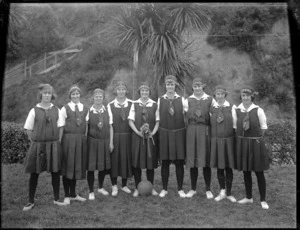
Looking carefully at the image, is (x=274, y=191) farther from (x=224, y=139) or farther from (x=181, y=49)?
(x=181, y=49)

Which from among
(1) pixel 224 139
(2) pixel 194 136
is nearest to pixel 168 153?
(2) pixel 194 136

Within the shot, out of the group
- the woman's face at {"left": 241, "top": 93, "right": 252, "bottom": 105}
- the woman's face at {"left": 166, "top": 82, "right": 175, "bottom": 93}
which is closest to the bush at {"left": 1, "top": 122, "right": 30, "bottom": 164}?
the woman's face at {"left": 166, "top": 82, "right": 175, "bottom": 93}

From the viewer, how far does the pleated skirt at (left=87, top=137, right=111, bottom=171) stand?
5.22 m

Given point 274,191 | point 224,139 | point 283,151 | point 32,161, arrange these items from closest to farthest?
point 32,161 < point 224,139 < point 274,191 < point 283,151

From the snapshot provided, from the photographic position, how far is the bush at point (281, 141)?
23.4 ft

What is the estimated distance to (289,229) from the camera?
426 cm

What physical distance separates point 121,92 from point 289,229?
11.1 feet

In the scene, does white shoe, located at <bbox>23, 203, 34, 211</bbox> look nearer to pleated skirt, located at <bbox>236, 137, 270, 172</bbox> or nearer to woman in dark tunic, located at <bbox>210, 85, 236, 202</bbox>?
woman in dark tunic, located at <bbox>210, 85, 236, 202</bbox>

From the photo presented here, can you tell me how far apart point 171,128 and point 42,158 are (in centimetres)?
222

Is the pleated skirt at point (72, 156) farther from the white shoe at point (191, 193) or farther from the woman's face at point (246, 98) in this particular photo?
the woman's face at point (246, 98)

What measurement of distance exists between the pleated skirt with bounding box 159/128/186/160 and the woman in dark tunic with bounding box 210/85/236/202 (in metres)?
0.53

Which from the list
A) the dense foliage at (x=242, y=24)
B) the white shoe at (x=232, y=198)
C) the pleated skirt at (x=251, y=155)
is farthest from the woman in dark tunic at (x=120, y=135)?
the dense foliage at (x=242, y=24)

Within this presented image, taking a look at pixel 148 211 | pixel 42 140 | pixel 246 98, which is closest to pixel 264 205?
pixel 246 98

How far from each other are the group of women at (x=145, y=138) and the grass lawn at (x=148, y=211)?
0.61 feet
